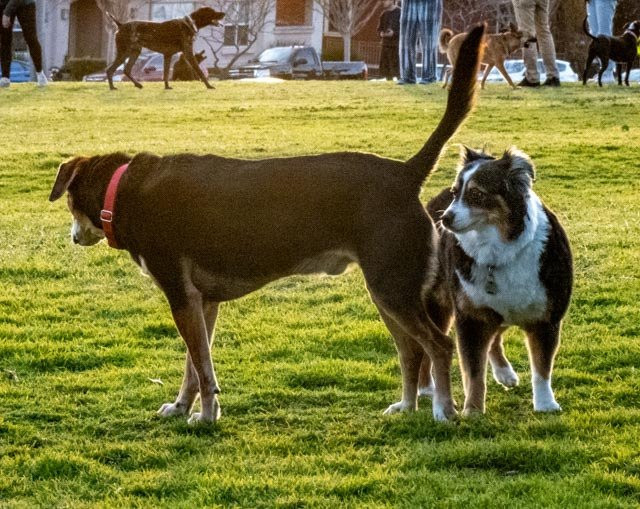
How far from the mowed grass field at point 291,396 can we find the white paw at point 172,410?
7 centimetres

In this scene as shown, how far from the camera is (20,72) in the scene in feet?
167

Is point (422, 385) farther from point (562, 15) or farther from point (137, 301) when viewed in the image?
point (562, 15)

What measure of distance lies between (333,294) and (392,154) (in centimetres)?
612

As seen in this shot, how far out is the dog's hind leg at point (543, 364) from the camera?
20.5 ft

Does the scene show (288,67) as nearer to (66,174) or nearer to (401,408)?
(66,174)

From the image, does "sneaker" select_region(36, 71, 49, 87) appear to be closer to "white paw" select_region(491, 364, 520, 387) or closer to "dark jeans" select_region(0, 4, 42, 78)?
"dark jeans" select_region(0, 4, 42, 78)

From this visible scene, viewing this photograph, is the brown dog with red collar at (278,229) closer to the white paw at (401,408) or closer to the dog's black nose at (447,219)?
the white paw at (401,408)

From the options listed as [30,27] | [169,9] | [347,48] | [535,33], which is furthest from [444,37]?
[169,9]

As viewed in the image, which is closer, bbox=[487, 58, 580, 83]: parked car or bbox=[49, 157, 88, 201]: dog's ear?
bbox=[49, 157, 88, 201]: dog's ear

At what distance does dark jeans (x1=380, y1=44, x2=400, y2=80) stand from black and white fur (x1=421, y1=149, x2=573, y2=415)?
84.9 feet

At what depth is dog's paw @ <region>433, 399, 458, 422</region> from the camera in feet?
19.9

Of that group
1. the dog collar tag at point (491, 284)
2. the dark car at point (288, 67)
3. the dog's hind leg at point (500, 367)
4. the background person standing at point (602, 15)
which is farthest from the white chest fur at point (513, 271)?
the dark car at point (288, 67)

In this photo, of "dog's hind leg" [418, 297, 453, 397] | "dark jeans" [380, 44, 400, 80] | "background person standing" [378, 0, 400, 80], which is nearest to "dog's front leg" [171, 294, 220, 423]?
"dog's hind leg" [418, 297, 453, 397]

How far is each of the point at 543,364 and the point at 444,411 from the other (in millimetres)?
634
